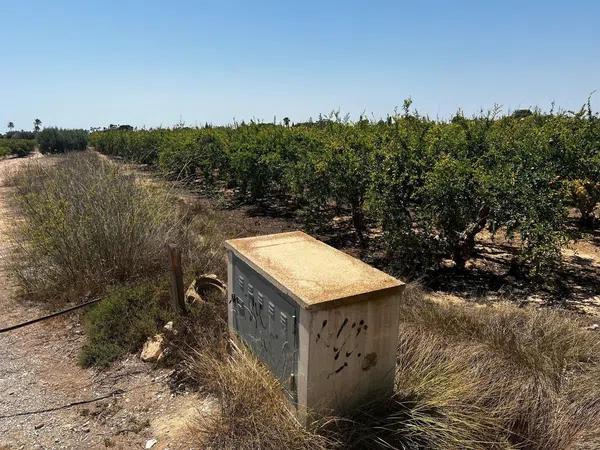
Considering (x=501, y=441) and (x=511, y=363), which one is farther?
(x=511, y=363)

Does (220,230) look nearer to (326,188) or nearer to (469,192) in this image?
(326,188)

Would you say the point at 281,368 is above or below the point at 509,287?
above

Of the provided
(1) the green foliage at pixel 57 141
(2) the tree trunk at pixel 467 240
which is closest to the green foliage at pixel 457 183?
(2) the tree trunk at pixel 467 240

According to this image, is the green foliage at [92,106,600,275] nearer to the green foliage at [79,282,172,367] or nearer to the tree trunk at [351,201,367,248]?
the tree trunk at [351,201,367,248]

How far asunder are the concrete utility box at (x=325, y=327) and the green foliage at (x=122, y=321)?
174cm

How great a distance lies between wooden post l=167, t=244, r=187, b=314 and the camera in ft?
14.5

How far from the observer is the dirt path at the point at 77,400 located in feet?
10.8

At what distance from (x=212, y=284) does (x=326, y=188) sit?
4.18m

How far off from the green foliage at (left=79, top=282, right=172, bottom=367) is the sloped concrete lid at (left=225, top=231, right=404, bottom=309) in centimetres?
160

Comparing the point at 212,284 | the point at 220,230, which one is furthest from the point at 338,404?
the point at 220,230

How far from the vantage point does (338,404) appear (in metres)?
2.77

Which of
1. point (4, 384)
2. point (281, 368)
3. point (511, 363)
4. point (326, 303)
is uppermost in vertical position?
point (326, 303)

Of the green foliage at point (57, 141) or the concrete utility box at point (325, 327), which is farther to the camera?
the green foliage at point (57, 141)

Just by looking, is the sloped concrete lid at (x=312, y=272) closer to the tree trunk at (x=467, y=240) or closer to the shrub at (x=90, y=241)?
the shrub at (x=90, y=241)
